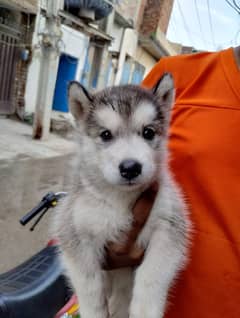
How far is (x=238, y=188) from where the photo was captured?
1786 mm

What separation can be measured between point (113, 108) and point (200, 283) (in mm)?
940

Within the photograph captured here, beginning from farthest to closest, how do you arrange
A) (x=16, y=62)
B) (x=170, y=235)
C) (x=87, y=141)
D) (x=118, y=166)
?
(x=16, y=62) < (x=87, y=141) < (x=170, y=235) < (x=118, y=166)

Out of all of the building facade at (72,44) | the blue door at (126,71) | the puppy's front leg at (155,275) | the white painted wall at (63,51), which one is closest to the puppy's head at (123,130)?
the puppy's front leg at (155,275)

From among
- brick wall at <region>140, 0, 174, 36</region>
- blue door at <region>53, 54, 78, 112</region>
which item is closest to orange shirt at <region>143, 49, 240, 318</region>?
blue door at <region>53, 54, 78, 112</region>

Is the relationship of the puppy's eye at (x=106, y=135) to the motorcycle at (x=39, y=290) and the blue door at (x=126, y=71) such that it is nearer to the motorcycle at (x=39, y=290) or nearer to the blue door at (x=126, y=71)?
the motorcycle at (x=39, y=290)

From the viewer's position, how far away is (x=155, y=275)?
1828 millimetres

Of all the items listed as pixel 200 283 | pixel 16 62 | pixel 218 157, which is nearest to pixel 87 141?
pixel 218 157

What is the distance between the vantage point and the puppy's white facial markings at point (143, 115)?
6.30ft

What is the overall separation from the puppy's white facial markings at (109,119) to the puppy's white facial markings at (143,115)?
7 centimetres

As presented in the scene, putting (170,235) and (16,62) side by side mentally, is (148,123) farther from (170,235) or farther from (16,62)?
(16,62)

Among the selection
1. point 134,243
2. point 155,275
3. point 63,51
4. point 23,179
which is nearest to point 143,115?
point 134,243

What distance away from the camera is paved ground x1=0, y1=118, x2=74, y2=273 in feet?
16.1

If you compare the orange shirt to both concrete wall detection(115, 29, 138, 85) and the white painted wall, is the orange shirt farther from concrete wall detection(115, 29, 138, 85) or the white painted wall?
concrete wall detection(115, 29, 138, 85)

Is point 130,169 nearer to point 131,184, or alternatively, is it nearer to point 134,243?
point 131,184
